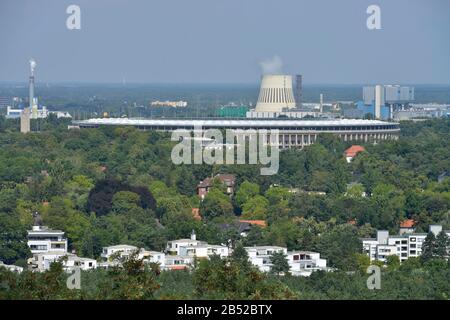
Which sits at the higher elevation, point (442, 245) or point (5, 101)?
point (442, 245)

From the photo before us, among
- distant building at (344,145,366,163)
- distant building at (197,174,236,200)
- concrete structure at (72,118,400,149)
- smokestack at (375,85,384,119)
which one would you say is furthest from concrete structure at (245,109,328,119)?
distant building at (197,174,236,200)

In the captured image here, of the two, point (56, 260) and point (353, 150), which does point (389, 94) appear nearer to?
point (353, 150)

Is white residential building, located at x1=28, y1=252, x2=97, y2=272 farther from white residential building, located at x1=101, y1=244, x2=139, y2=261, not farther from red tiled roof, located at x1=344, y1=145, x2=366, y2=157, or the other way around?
red tiled roof, located at x1=344, y1=145, x2=366, y2=157

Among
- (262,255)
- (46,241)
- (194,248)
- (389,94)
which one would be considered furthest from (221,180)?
(389,94)

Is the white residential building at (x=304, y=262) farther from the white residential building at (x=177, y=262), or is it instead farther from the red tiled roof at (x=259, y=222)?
the red tiled roof at (x=259, y=222)

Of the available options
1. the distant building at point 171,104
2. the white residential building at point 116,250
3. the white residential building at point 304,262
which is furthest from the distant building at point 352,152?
the distant building at point 171,104

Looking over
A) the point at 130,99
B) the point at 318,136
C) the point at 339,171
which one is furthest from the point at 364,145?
the point at 130,99

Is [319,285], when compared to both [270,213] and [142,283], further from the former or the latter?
[270,213]
